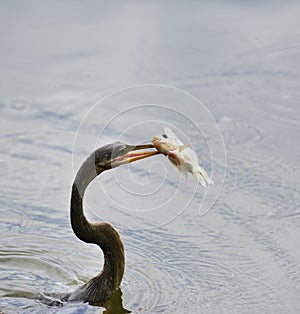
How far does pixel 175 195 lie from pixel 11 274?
158 cm

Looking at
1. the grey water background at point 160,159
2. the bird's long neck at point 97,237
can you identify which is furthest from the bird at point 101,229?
the grey water background at point 160,159

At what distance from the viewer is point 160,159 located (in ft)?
25.0

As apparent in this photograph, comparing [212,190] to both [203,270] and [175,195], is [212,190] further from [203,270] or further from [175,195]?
[203,270]

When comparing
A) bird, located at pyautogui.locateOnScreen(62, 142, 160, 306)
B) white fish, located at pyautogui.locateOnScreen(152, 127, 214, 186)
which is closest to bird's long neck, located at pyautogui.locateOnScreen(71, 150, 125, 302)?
bird, located at pyautogui.locateOnScreen(62, 142, 160, 306)

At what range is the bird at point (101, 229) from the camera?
509cm

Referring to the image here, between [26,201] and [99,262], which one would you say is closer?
[99,262]

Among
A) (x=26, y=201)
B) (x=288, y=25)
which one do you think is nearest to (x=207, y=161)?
(x=26, y=201)

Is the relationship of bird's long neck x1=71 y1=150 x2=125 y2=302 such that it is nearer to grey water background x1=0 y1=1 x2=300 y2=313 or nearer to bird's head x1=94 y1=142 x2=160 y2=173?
bird's head x1=94 y1=142 x2=160 y2=173

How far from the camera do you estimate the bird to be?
5.09m

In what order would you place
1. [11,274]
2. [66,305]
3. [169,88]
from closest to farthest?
[66,305]
[11,274]
[169,88]

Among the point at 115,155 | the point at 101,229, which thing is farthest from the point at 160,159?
the point at 115,155

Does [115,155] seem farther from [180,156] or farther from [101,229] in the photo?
[101,229]

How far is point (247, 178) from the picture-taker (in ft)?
24.1

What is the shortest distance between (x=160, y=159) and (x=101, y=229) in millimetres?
2252
